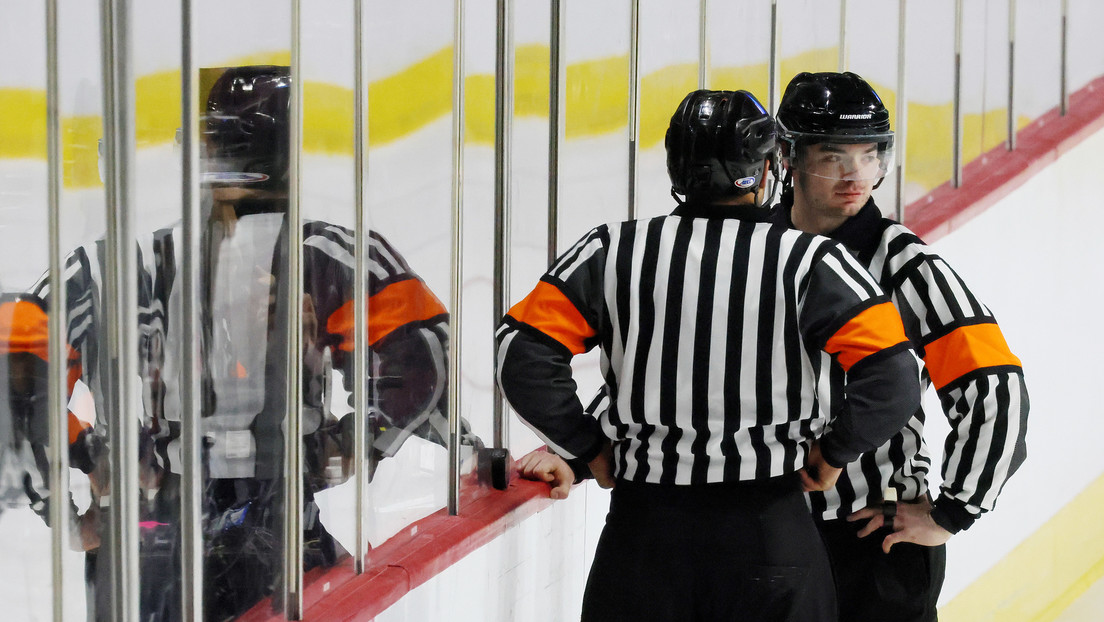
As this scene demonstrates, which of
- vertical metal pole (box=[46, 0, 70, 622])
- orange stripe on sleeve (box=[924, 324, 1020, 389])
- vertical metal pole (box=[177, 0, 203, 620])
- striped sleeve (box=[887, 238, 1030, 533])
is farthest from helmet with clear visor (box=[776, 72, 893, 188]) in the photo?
vertical metal pole (box=[46, 0, 70, 622])

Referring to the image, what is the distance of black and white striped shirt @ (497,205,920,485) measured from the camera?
155cm

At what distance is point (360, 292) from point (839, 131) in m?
0.82

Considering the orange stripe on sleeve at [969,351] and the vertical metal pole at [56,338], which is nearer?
the vertical metal pole at [56,338]

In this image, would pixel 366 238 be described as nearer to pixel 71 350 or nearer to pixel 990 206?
pixel 71 350

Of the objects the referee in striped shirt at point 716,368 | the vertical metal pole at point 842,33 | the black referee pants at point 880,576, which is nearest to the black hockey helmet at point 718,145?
the referee in striped shirt at point 716,368

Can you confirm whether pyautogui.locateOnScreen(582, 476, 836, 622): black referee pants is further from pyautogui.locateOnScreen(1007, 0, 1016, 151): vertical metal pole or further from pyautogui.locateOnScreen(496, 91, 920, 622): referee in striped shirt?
pyautogui.locateOnScreen(1007, 0, 1016, 151): vertical metal pole

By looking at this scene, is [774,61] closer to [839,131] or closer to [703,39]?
[703,39]

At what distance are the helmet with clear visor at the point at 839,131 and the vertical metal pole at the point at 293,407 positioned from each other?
2.77 ft

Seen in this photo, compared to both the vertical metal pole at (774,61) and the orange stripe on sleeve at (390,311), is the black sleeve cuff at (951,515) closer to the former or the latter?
the orange stripe on sleeve at (390,311)

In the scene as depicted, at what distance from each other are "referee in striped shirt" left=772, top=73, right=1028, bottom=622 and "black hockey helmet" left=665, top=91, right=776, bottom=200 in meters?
0.37

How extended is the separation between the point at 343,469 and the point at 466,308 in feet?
1.45

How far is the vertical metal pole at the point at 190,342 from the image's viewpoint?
1379 mm

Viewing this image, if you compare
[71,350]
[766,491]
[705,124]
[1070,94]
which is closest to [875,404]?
[766,491]

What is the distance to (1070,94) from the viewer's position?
157 inches
